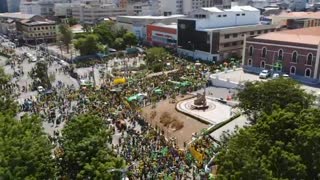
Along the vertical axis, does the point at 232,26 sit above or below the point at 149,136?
above

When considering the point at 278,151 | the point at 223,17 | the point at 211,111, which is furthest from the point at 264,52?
the point at 278,151

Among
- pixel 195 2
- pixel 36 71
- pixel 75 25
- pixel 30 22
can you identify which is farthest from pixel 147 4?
pixel 36 71

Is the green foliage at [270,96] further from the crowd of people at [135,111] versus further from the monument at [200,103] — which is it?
the monument at [200,103]

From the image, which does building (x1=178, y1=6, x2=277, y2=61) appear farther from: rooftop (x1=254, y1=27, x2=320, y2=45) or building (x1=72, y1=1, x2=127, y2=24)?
building (x1=72, y1=1, x2=127, y2=24)

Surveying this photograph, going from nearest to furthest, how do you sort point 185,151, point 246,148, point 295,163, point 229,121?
point 295,163
point 246,148
point 185,151
point 229,121

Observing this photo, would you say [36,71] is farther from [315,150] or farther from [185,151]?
[315,150]

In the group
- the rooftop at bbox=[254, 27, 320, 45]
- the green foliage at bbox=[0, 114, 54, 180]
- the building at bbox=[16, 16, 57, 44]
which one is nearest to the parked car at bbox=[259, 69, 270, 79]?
the rooftop at bbox=[254, 27, 320, 45]

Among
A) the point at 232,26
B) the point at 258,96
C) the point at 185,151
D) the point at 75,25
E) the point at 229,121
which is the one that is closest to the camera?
the point at 185,151
